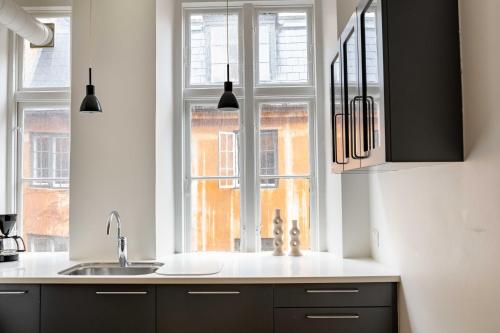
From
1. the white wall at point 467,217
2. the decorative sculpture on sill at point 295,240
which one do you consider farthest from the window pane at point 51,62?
the white wall at point 467,217

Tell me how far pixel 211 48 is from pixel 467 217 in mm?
2428

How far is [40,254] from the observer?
10.6 feet

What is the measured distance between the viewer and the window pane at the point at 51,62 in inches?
133

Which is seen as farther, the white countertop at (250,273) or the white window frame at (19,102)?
the white window frame at (19,102)

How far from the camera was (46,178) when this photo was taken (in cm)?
335

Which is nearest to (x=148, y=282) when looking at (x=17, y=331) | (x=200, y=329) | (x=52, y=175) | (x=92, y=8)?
(x=200, y=329)

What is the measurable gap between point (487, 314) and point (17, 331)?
2312 mm

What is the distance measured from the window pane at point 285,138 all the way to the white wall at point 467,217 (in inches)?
49.9

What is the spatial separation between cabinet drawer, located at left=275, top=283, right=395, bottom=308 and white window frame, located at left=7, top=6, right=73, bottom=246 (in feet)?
6.80

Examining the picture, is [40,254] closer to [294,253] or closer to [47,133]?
[47,133]

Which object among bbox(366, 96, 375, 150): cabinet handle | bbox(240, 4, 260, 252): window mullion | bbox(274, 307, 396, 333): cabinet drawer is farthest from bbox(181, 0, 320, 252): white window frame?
Answer: bbox(366, 96, 375, 150): cabinet handle

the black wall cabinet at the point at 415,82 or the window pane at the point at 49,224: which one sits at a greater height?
the black wall cabinet at the point at 415,82

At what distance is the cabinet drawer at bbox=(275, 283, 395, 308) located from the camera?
2369 mm

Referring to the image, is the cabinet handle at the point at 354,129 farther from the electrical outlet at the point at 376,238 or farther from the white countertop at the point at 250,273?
the electrical outlet at the point at 376,238
